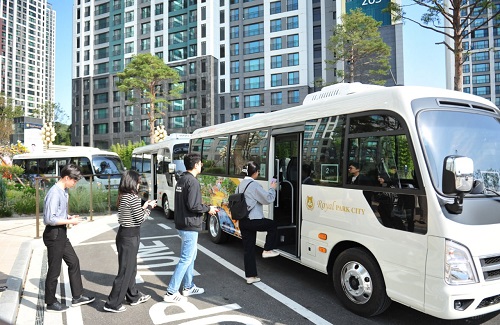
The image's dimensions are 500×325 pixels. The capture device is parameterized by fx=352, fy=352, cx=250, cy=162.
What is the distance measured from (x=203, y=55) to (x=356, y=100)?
53.2 m

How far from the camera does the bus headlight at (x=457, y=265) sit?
132 inches

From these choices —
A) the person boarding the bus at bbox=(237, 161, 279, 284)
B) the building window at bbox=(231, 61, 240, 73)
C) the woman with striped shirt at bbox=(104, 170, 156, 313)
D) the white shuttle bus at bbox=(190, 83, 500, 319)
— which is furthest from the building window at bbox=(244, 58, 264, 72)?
the woman with striped shirt at bbox=(104, 170, 156, 313)

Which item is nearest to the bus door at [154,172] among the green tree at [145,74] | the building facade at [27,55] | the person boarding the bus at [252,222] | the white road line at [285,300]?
the white road line at [285,300]

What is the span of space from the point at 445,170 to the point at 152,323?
3.68 m

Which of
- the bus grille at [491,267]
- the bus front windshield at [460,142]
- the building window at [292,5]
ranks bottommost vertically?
the bus grille at [491,267]

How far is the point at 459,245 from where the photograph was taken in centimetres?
334

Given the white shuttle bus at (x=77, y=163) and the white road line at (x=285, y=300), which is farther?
→ the white shuttle bus at (x=77, y=163)

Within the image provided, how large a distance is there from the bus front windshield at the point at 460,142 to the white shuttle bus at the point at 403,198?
13 millimetres

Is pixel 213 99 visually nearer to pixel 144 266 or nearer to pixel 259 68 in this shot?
pixel 259 68

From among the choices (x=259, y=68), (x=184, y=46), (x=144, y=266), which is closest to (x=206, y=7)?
(x=184, y=46)

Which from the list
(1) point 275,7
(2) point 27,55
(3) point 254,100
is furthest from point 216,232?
(2) point 27,55

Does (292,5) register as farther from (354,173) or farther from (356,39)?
(354,173)

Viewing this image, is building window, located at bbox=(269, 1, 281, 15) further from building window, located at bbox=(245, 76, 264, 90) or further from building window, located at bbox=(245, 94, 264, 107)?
building window, located at bbox=(245, 94, 264, 107)

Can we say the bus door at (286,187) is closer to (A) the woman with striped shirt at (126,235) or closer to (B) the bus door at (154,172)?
(A) the woman with striped shirt at (126,235)
